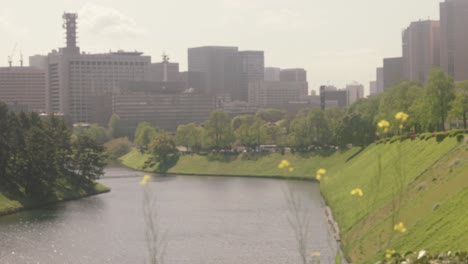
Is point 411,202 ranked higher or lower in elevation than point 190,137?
lower

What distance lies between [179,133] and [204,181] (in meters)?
49.1

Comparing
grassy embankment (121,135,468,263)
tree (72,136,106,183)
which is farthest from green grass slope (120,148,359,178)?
tree (72,136,106,183)

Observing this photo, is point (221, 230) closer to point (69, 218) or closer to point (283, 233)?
point (283, 233)

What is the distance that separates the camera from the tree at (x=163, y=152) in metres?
155

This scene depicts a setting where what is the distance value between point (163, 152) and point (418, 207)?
107783 millimetres

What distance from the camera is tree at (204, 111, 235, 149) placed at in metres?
157

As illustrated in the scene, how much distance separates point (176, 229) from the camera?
68.3 m

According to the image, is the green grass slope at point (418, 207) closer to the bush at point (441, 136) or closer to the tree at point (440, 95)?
the bush at point (441, 136)

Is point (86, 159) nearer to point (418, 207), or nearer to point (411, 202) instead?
point (411, 202)

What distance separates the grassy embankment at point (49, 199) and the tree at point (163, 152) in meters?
44.5

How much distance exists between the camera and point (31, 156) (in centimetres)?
9250

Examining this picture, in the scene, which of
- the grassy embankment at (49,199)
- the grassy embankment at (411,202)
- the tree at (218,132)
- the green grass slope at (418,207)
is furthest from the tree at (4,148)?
the tree at (218,132)

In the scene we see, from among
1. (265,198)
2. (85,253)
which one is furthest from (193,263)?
(265,198)

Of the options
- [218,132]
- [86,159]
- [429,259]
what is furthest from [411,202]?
[218,132]
